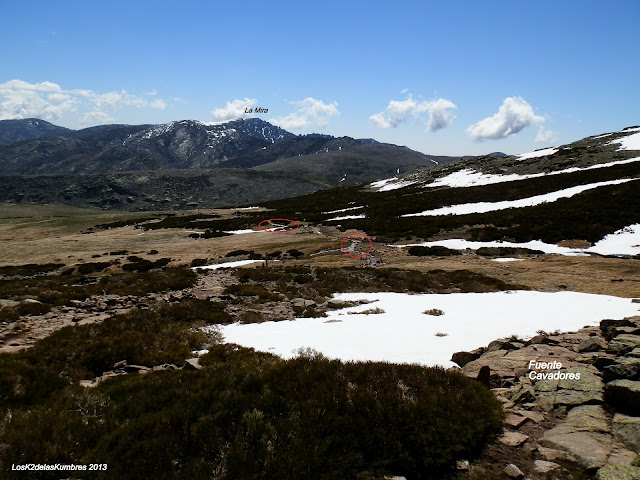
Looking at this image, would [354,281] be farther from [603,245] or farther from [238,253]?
[603,245]

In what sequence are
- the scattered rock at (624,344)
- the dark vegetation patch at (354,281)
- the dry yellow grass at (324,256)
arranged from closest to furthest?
the scattered rock at (624,344) < the dark vegetation patch at (354,281) < the dry yellow grass at (324,256)

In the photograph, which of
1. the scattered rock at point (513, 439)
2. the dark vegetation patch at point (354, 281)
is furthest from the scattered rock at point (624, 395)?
the dark vegetation patch at point (354, 281)

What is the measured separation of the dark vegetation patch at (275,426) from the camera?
4969 millimetres

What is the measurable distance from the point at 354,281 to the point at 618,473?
56.5 feet

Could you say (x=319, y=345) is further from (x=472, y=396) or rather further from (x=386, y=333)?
(x=472, y=396)

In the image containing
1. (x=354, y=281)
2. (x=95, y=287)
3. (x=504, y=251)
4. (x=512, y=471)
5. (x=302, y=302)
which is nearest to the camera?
(x=512, y=471)

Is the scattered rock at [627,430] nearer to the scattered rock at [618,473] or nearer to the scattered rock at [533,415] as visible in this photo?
the scattered rock at [618,473]

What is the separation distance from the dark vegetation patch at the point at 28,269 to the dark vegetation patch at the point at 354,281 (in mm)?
23507

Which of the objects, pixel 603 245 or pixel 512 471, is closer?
pixel 512 471

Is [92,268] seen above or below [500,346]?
below

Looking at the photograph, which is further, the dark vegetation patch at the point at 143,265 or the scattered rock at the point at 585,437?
the dark vegetation patch at the point at 143,265

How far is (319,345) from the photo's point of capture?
11.1 m

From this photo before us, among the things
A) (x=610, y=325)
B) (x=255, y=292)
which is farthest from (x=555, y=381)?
(x=255, y=292)

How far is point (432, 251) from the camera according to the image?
3222 cm
